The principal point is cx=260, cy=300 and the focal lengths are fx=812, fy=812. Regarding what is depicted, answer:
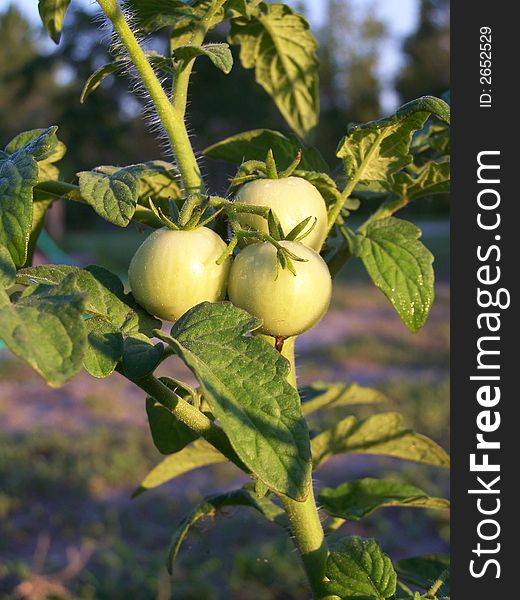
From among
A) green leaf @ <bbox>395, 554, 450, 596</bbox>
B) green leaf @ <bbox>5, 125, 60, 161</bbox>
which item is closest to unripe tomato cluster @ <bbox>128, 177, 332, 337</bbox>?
green leaf @ <bbox>5, 125, 60, 161</bbox>

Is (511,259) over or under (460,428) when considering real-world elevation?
over

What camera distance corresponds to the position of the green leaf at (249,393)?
49cm

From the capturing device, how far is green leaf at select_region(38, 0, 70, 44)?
0.71m

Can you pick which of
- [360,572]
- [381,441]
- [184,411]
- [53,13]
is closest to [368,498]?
[381,441]

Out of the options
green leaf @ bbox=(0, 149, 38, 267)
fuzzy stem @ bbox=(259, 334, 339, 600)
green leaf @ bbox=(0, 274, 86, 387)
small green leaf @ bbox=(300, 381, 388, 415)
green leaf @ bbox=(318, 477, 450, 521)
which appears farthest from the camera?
small green leaf @ bbox=(300, 381, 388, 415)

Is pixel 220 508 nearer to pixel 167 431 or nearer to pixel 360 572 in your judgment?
pixel 167 431

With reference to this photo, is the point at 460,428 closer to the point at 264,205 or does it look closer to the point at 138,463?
the point at 264,205

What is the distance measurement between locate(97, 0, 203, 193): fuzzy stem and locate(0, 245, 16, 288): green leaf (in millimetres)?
175

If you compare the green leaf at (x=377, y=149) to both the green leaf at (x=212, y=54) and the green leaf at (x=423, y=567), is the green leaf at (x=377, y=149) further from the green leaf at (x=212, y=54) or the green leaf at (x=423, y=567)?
the green leaf at (x=423, y=567)

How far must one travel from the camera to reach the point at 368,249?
68cm

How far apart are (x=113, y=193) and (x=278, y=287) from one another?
0.14m

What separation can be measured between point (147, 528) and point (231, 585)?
20.8 inches

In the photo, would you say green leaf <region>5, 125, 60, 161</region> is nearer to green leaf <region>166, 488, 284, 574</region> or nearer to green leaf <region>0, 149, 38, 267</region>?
green leaf <region>0, 149, 38, 267</region>

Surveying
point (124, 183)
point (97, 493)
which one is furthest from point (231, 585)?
point (124, 183)
